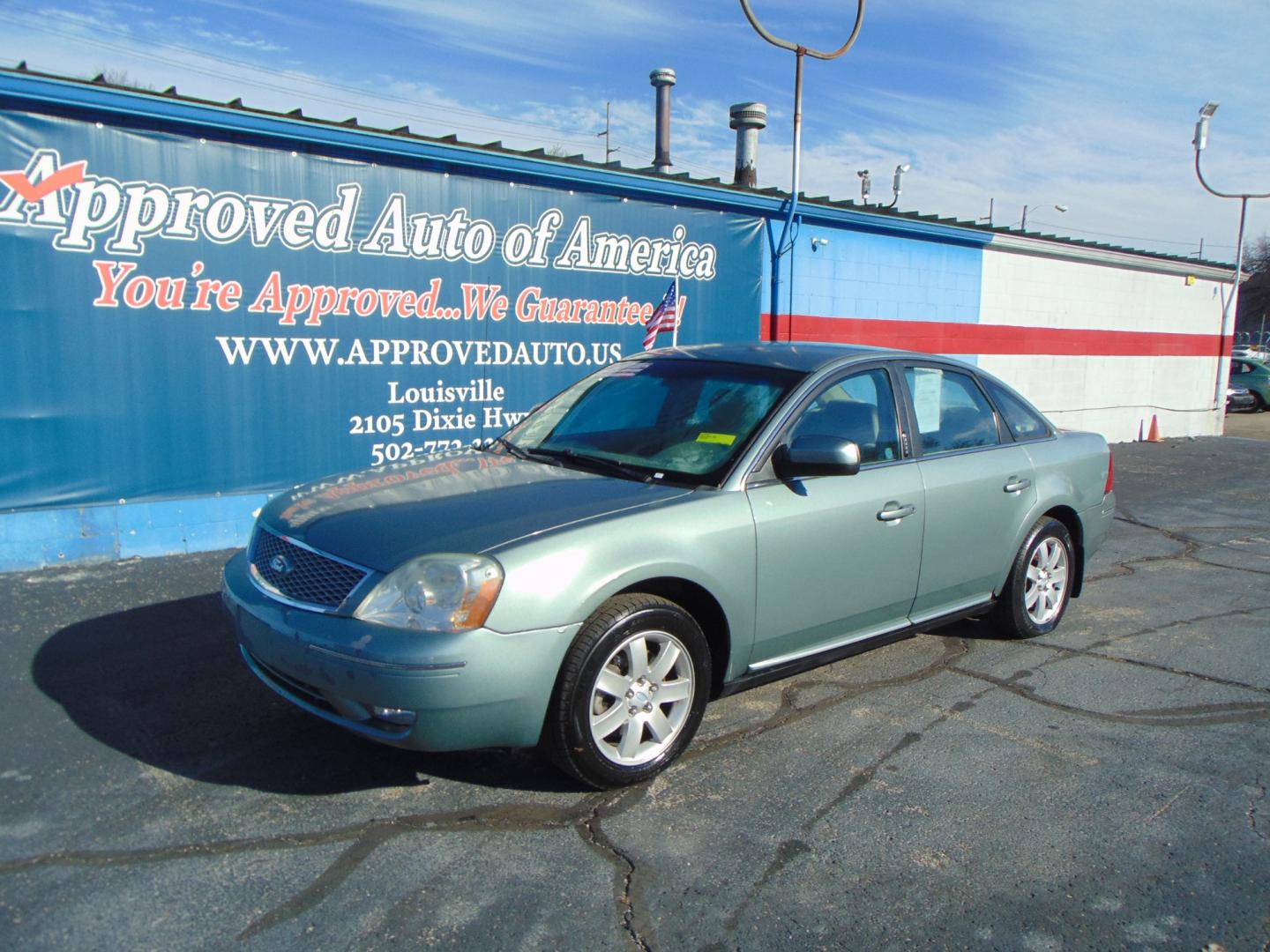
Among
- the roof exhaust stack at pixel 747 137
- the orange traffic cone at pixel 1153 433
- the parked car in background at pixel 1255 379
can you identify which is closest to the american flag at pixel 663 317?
the roof exhaust stack at pixel 747 137

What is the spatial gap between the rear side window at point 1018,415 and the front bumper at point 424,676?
3.25m

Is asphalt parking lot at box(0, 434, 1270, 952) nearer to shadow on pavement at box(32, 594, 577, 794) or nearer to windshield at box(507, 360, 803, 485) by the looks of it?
shadow on pavement at box(32, 594, 577, 794)

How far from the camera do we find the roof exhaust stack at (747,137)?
43.5ft

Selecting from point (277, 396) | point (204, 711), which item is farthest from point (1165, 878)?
point (277, 396)

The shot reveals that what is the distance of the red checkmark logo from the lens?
6.54m

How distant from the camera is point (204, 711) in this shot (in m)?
4.29

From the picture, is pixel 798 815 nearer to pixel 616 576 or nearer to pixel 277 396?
pixel 616 576

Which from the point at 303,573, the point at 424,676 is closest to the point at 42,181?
the point at 303,573

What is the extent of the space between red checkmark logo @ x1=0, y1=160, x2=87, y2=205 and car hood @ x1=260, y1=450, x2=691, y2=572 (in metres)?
3.93

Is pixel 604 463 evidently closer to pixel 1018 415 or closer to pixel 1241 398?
pixel 1018 415

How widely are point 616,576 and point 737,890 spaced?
109 cm

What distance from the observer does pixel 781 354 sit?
15.8 ft

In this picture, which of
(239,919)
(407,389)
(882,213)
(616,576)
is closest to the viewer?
(239,919)

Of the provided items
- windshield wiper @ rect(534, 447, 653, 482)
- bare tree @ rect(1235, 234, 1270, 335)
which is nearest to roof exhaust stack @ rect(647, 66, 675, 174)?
windshield wiper @ rect(534, 447, 653, 482)
